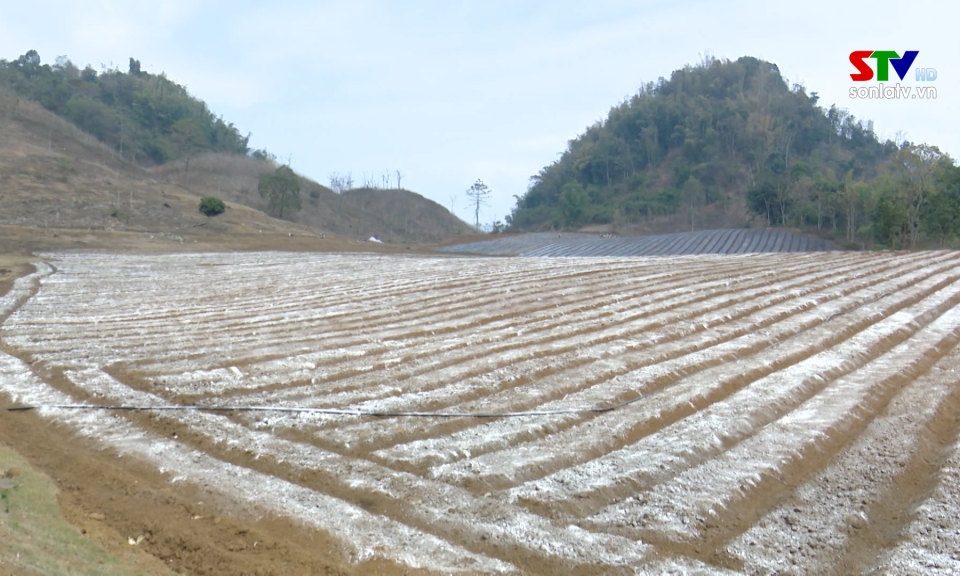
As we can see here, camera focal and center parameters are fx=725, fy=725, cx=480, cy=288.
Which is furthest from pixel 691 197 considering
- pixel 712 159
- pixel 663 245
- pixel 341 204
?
pixel 663 245

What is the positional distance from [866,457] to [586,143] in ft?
340

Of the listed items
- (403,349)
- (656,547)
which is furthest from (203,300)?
(656,547)

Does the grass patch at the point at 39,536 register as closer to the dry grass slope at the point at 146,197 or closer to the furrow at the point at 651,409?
the furrow at the point at 651,409

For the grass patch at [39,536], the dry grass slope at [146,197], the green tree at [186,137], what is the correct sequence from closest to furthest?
1. the grass patch at [39,536]
2. the dry grass slope at [146,197]
3. the green tree at [186,137]

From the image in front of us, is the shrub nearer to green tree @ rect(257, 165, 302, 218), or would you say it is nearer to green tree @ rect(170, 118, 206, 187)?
green tree @ rect(257, 165, 302, 218)

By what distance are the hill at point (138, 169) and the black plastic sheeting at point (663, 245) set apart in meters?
14.3

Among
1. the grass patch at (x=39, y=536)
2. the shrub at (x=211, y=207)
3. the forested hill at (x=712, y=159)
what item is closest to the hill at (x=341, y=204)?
the forested hill at (x=712, y=159)

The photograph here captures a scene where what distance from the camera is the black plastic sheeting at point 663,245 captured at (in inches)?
1475

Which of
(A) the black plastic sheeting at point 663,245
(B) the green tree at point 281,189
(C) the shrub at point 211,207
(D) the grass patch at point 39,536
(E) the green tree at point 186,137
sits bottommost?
(D) the grass patch at point 39,536

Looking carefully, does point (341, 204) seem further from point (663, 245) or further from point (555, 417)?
point (555, 417)

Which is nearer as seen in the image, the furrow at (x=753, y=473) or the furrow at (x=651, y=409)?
the furrow at (x=753, y=473)

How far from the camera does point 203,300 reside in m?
16.7

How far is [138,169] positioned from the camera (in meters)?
60.5

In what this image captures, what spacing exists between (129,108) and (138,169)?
2731 cm
